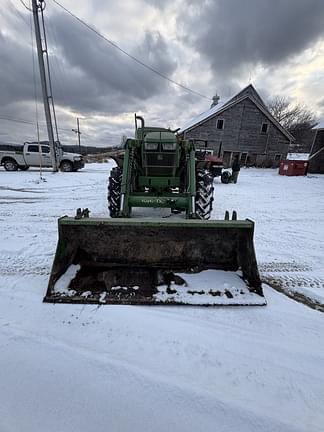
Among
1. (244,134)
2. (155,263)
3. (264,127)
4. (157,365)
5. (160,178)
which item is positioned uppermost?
(264,127)

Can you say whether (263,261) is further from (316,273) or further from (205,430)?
(205,430)

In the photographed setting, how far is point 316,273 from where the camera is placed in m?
2.90

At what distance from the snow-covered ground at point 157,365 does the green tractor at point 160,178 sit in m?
1.70

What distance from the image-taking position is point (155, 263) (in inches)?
101

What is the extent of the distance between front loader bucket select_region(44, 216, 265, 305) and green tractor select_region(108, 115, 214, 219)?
893mm

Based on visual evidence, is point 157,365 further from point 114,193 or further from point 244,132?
point 244,132

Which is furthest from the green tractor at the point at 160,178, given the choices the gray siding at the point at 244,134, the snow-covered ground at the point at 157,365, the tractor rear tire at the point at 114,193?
the gray siding at the point at 244,134

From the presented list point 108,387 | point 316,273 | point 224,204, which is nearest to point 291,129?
point 224,204

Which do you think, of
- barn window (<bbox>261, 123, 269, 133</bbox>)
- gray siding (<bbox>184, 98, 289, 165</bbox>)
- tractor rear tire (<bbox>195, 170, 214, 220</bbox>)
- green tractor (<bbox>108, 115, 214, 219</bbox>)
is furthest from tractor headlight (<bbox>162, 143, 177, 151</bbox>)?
barn window (<bbox>261, 123, 269, 133</bbox>)

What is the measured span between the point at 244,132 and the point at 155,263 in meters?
22.3

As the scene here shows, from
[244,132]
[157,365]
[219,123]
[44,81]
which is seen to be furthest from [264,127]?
[157,365]

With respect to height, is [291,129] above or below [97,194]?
above

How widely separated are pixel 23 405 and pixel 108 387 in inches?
19.3

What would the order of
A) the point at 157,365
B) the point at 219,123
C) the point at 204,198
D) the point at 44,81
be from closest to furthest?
1. the point at 157,365
2. the point at 204,198
3. the point at 44,81
4. the point at 219,123
